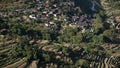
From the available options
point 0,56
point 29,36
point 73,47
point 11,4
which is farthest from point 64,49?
point 11,4

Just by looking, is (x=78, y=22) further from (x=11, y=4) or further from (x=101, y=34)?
(x=11, y=4)

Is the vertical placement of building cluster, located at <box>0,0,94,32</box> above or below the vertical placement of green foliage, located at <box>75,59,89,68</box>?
above

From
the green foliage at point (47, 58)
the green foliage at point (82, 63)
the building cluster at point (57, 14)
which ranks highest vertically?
the building cluster at point (57, 14)

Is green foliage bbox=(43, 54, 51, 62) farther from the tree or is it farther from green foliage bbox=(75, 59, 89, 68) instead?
the tree

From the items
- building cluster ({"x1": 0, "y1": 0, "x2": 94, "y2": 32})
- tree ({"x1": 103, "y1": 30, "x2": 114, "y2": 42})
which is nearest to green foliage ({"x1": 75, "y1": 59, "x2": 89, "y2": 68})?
tree ({"x1": 103, "y1": 30, "x2": 114, "y2": 42})

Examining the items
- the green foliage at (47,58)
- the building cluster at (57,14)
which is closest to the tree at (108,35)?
the building cluster at (57,14)

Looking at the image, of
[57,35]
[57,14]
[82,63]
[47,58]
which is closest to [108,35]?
[57,35]

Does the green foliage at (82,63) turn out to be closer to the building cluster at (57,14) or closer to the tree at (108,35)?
the tree at (108,35)

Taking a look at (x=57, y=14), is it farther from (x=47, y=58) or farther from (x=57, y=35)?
(x=47, y=58)
